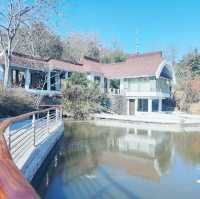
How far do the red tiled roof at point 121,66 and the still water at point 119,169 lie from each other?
13.3 metres

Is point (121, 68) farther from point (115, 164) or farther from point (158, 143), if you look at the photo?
point (115, 164)

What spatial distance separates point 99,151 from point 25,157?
5065 mm

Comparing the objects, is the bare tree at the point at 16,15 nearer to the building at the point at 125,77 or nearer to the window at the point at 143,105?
the building at the point at 125,77

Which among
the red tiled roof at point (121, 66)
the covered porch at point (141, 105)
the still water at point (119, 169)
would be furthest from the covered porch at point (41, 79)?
the still water at point (119, 169)

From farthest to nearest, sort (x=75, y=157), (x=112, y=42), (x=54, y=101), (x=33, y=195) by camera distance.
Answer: (x=112, y=42) < (x=54, y=101) < (x=75, y=157) < (x=33, y=195)

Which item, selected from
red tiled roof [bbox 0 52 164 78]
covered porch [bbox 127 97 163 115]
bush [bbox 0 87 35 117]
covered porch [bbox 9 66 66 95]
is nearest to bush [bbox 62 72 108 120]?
covered porch [bbox 9 66 66 95]

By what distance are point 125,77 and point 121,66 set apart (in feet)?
9.00

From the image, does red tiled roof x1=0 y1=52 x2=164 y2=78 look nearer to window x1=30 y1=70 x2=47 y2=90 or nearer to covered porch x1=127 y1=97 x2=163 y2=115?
window x1=30 y1=70 x2=47 y2=90

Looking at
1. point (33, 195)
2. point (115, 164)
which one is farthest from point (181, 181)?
point (33, 195)

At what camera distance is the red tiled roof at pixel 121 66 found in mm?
26031

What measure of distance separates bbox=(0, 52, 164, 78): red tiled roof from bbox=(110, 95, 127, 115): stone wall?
2.91 meters

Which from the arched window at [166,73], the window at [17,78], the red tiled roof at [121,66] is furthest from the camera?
the arched window at [166,73]

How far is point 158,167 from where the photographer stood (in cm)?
899

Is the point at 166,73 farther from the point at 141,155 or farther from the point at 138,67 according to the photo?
the point at 141,155
